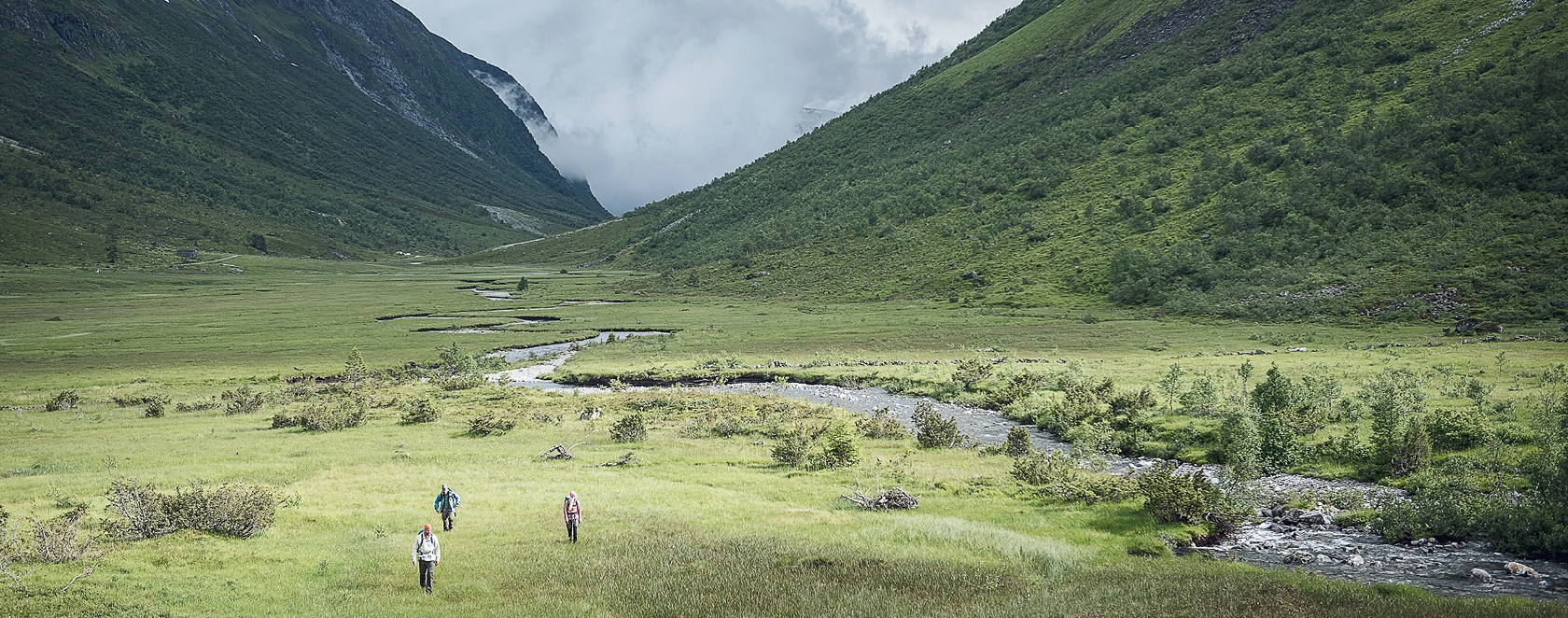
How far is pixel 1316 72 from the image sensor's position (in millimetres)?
134875

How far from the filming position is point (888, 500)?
2603cm

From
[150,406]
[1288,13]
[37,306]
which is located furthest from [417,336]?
[1288,13]

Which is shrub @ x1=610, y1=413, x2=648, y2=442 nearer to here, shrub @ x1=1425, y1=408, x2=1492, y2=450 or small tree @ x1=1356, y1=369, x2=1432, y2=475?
small tree @ x1=1356, y1=369, x2=1432, y2=475

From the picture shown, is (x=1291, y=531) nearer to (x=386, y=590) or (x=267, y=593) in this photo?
(x=386, y=590)

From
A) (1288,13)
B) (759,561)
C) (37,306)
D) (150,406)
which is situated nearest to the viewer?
(759,561)

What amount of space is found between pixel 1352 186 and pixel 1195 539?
106 m

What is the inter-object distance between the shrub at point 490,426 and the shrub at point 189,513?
66.5ft

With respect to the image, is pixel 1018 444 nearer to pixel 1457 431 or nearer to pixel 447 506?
pixel 1457 431

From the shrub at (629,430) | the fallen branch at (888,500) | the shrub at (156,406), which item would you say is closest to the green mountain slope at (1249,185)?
the fallen branch at (888,500)

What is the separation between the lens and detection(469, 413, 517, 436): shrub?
145 feet

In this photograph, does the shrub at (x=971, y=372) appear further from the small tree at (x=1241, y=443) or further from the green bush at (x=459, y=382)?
the green bush at (x=459, y=382)

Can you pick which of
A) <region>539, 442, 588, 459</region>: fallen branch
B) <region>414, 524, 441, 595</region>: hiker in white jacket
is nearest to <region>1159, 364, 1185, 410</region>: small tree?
<region>539, 442, 588, 459</region>: fallen branch

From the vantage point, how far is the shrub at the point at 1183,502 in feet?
74.9

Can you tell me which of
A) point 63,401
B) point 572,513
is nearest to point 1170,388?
point 572,513
